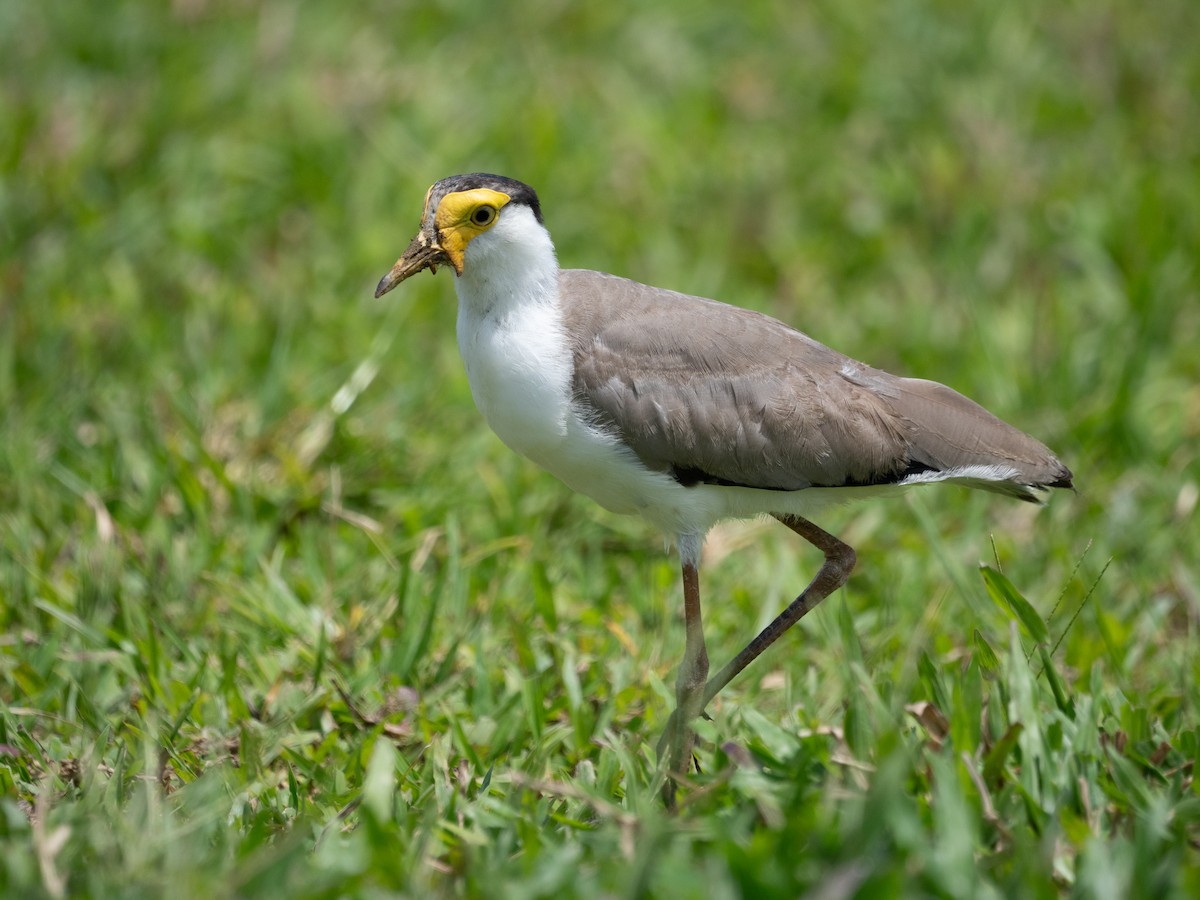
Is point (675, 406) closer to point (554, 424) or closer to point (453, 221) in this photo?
point (554, 424)

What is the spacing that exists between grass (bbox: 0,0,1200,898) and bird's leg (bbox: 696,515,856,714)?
0.11 metres

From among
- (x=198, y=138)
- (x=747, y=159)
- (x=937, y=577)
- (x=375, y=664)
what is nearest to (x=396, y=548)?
(x=375, y=664)

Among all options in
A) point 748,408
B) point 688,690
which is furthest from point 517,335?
point 688,690

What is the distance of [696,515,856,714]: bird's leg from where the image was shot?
4.25 metres

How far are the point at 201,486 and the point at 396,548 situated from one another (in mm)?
742

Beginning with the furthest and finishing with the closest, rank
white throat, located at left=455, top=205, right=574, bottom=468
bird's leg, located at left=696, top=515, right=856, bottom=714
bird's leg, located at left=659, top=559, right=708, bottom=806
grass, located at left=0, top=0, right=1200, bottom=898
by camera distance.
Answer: bird's leg, located at left=696, top=515, right=856, bottom=714, white throat, located at left=455, top=205, right=574, bottom=468, bird's leg, located at left=659, top=559, right=708, bottom=806, grass, located at left=0, top=0, right=1200, bottom=898

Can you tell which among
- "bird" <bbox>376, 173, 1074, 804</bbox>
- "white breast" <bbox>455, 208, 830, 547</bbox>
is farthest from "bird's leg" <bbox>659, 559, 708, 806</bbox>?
"white breast" <bbox>455, 208, 830, 547</bbox>

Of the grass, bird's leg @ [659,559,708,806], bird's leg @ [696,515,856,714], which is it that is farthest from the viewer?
bird's leg @ [696,515,856,714]

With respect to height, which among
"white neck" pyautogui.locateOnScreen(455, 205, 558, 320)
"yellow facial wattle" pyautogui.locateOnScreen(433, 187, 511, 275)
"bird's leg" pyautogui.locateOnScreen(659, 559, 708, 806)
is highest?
"yellow facial wattle" pyautogui.locateOnScreen(433, 187, 511, 275)

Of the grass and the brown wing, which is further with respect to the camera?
the brown wing

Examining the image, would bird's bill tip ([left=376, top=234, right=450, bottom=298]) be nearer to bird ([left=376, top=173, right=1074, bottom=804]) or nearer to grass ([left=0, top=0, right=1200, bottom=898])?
bird ([left=376, top=173, right=1074, bottom=804])

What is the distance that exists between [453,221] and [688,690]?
Result: 4.99ft

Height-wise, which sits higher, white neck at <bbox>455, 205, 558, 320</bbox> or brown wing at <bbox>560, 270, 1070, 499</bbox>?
white neck at <bbox>455, 205, 558, 320</bbox>

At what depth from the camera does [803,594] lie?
14.4 ft
